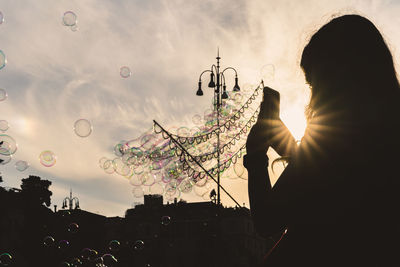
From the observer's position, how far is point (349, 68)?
1.20 m

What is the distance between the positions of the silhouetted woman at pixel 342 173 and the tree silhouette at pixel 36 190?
1300 inches

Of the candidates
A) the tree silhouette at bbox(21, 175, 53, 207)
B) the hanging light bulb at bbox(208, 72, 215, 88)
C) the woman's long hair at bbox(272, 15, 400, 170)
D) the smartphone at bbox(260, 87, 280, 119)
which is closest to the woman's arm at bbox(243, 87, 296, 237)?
the smartphone at bbox(260, 87, 280, 119)

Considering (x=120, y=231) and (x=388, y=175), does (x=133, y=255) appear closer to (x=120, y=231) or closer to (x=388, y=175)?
(x=120, y=231)

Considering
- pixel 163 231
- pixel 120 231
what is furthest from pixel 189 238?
pixel 120 231

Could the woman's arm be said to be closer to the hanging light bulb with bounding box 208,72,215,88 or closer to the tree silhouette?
the hanging light bulb with bounding box 208,72,215,88

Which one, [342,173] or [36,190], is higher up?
[36,190]

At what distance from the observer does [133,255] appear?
5306 cm

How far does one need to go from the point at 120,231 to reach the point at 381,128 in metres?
60.1

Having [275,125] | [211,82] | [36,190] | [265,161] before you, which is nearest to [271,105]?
[275,125]

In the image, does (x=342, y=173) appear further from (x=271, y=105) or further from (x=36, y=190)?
(x=36, y=190)

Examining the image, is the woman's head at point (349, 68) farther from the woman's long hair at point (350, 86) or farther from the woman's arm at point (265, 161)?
the woman's arm at point (265, 161)

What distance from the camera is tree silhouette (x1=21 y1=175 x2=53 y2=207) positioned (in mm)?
31091

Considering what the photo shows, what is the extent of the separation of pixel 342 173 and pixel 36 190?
35.3m

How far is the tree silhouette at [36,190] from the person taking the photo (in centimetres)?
3109
